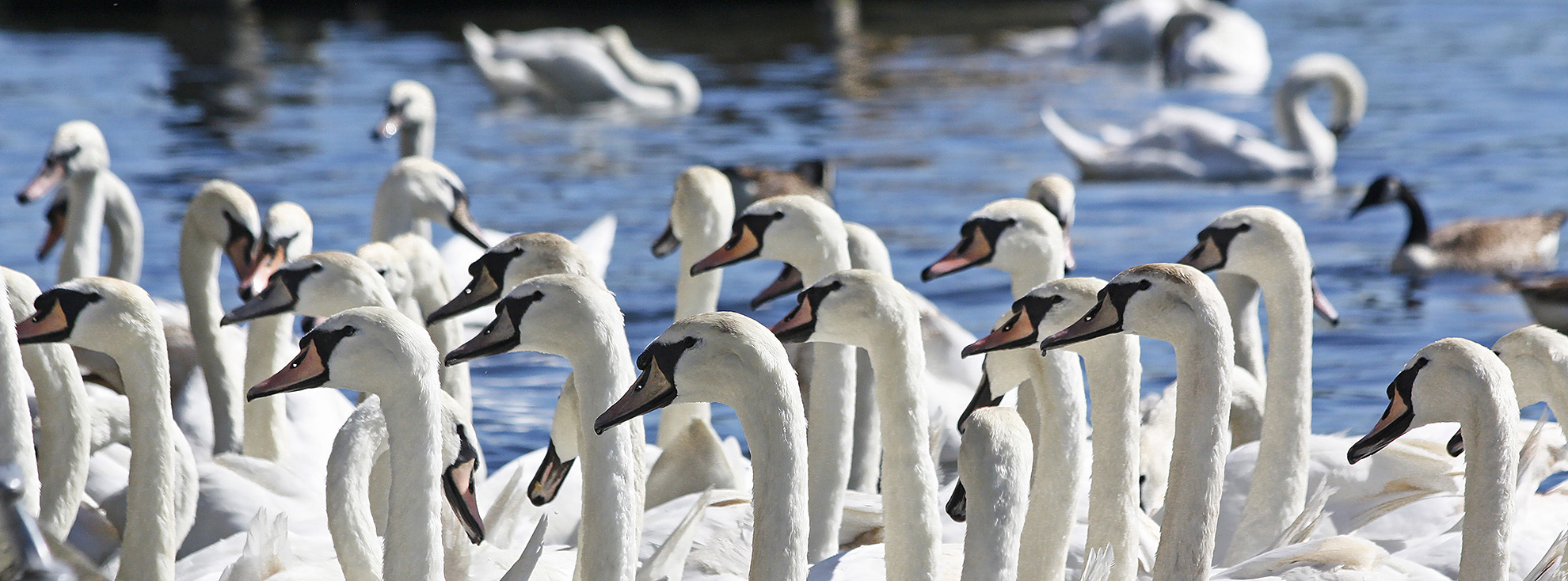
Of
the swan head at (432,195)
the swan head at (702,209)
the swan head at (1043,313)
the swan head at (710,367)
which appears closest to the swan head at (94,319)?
the swan head at (710,367)

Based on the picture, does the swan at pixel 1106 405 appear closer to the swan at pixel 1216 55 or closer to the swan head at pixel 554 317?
the swan head at pixel 554 317

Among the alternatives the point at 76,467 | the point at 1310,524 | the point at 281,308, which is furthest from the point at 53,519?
the point at 1310,524

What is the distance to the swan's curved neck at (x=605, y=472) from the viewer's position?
4.05 m

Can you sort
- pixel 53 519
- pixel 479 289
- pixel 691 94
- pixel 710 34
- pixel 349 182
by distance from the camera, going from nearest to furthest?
1. pixel 53 519
2. pixel 479 289
3. pixel 349 182
4. pixel 691 94
5. pixel 710 34

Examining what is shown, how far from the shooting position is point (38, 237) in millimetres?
11867

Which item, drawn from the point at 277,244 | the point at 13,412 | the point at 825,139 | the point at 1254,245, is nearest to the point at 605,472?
the point at 13,412

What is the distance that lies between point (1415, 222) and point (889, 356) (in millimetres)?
7349

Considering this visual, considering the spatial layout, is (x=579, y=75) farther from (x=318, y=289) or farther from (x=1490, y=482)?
(x=1490, y=482)

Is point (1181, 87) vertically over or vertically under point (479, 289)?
under

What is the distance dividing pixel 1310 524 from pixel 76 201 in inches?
217

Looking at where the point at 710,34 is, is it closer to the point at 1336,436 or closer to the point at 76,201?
the point at 76,201

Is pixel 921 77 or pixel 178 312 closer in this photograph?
pixel 178 312

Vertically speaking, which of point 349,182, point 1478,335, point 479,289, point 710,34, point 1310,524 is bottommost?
point 710,34

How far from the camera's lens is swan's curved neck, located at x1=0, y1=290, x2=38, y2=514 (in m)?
4.40
